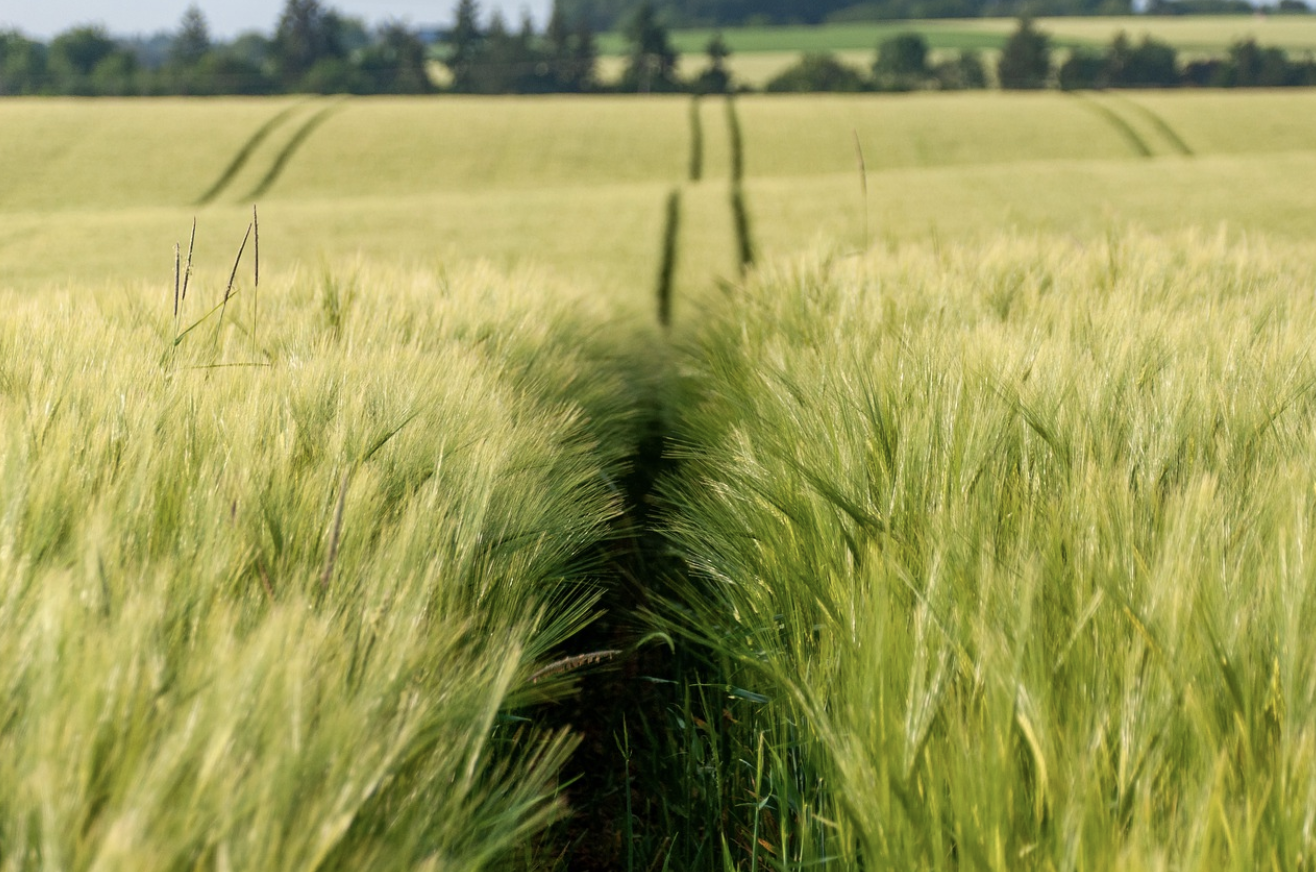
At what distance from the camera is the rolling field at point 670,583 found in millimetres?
512

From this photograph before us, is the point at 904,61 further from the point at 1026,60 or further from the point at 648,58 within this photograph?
the point at 648,58

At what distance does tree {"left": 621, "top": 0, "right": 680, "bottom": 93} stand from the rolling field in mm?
43739

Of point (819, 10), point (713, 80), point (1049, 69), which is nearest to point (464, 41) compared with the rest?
point (713, 80)

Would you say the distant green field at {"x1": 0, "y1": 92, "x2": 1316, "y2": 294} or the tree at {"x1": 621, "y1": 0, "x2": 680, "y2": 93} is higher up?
the tree at {"x1": 621, "y1": 0, "x2": 680, "y2": 93}

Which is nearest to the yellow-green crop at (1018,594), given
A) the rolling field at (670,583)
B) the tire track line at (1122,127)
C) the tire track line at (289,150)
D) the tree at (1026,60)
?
the rolling field at (670,583)

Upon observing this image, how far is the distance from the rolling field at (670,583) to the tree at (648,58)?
4374 cm

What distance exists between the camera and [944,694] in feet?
2.16

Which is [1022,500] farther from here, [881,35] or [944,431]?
[881,35]

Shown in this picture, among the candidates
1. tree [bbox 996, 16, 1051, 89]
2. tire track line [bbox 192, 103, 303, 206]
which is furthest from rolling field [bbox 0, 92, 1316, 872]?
tree [bbox 996, 16, 1051, 89]

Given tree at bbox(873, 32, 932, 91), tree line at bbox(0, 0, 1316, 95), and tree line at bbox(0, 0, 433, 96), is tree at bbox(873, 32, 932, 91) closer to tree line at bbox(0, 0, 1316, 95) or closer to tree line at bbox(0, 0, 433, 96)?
tree line at bbox(0, 0, 1316, 95)

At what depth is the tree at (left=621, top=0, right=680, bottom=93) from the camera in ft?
141

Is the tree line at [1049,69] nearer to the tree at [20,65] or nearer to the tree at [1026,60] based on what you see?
the tree at [1026,60]

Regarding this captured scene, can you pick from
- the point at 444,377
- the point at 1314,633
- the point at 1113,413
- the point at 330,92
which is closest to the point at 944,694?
the point at 1314,633

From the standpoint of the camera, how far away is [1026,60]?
44719 mm
